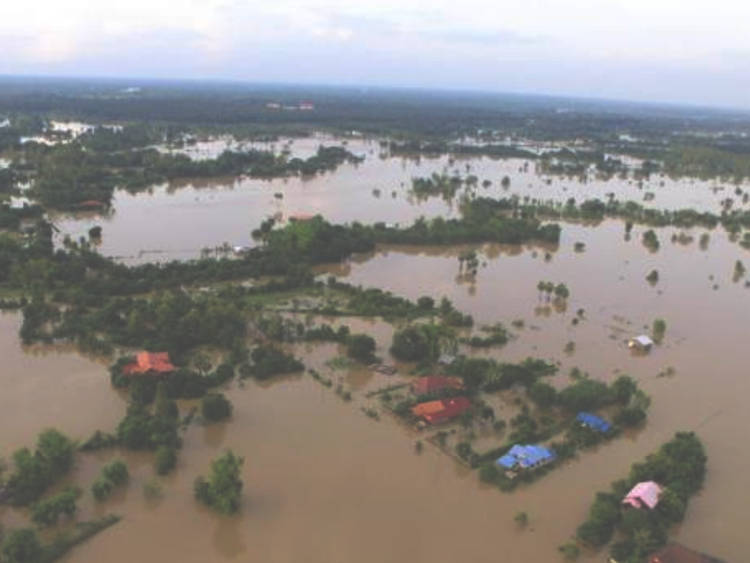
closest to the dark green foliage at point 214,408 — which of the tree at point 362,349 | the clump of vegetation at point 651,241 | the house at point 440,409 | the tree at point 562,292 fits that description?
the tree at point 362,349

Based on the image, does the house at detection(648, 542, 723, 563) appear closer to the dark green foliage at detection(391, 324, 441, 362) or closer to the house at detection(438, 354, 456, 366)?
the house at detection(438, 354, 456, 366)

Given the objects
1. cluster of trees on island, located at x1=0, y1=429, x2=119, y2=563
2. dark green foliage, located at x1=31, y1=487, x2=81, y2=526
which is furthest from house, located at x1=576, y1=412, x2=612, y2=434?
dark green foliage, located at x1=31, y1=487, x2=81, y2=526

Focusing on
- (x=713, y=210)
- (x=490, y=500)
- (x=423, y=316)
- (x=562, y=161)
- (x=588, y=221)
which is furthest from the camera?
(x=562, y=161)

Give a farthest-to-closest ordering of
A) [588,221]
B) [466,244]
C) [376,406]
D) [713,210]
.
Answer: [713,210] → [588,221] → [466,244] → [376,406]

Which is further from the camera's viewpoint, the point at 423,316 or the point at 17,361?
the point at 423,316

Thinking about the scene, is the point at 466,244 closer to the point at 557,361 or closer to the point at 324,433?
the point at 557,361

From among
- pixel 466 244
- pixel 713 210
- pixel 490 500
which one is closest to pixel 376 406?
pixel 490 500
